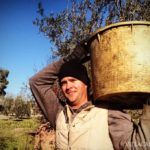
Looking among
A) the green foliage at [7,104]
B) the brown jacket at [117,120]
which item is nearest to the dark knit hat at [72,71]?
the brown jacket at [117,120]

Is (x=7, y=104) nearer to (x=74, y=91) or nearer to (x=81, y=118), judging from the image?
(x=74, y=91)

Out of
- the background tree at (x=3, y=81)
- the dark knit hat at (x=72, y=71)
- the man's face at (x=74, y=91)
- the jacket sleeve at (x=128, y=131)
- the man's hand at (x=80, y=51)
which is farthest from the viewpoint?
the background tree at (x=3, y=81)

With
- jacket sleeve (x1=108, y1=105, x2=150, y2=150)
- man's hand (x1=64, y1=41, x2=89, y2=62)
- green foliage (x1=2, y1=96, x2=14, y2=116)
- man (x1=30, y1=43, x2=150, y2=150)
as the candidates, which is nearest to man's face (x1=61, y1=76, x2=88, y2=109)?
man (x1=30, y1=43, x2=150, y2=150)

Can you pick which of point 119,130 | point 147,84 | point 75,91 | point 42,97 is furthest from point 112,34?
point 42,97

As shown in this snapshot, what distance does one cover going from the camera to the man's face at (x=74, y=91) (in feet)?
8.63

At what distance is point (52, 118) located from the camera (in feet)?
8.61

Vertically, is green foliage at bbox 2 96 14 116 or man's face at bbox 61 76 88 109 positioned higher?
man's face at bbox 61 76 88 109

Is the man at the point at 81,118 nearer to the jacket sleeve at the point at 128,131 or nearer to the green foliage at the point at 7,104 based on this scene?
the jacket sleeve at the point at 128,131

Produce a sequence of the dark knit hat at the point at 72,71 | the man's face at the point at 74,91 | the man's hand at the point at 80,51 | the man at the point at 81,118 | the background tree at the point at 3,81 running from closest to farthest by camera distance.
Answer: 1. the man at the point at 81,118
2. the man's hand at the point at 80,51
3. the man's face at the point at 74,91
4. the dark knit hat at the point at 72,71
5. the background tree at the point at 3,81

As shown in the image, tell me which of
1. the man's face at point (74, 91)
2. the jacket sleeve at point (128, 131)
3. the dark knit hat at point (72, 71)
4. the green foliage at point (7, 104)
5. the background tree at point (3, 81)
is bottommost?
the green foliage at point (7, 104)

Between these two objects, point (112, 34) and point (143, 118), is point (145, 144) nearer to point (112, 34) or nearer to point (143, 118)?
point (143, 118)

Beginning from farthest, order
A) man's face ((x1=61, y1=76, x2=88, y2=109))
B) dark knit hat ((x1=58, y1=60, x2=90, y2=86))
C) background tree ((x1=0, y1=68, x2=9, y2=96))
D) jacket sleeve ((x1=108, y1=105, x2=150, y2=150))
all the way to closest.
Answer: background tree ((x1=0, y1=68, x2=9, y2=96)) → dark knit hat ((x1=58, y1=60, x2=90, y2=86)) → man's face ((x1=61, y1=76, x2=88, y2=109)) → jacket sleeve ((x1=108, y1=105, x2=150, y2=150))

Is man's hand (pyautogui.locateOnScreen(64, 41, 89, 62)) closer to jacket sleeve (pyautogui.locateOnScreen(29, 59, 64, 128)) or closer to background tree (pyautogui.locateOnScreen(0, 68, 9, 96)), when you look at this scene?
jacket sleeve (pyautogui.locateOnScreen(29, 59, 64, 128))

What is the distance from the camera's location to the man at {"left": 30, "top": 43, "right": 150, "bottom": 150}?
5.50ft
